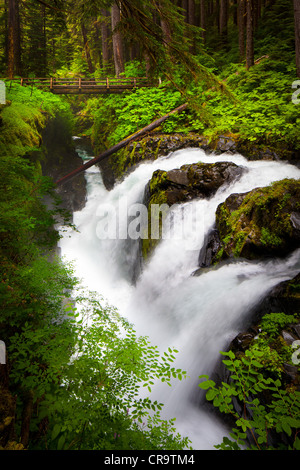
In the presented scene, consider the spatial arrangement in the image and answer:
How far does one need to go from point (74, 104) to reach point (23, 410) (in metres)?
23.6

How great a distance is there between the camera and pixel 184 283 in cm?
599

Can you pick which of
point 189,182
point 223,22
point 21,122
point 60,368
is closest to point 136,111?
point 21,122

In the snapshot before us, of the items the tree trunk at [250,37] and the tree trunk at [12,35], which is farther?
the tree trunk at [12,35]

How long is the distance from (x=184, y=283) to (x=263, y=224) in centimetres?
214

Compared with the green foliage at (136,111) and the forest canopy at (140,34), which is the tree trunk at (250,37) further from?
the green foliage at (136,111)

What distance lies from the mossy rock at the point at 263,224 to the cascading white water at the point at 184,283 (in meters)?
0.27

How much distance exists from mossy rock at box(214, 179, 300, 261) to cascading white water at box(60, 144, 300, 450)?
0.27m

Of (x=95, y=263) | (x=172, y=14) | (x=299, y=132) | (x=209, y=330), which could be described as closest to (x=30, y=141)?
(x=95, y=263)

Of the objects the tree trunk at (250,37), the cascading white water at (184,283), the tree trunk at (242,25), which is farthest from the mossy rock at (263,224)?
the tree trunk at (242,25)

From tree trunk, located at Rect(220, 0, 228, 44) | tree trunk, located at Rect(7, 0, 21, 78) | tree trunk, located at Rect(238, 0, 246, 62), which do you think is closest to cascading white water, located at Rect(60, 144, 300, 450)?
tree trunk, located at Rect(238, 0, 246, 62)

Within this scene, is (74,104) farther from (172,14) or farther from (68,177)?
(172,14)

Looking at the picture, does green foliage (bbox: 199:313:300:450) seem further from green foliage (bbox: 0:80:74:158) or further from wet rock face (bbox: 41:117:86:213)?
wet rock face (bbox: 41:117:86:213)

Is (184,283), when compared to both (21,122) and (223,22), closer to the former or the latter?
(21,122)

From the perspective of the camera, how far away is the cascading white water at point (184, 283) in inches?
159
